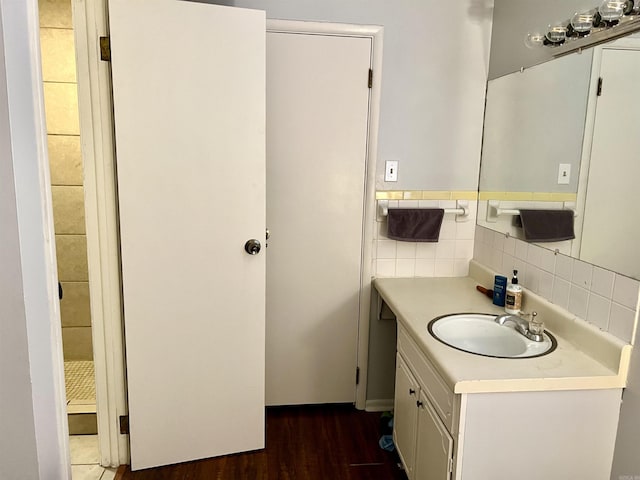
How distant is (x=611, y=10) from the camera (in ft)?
4.67

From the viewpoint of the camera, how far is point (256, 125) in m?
1.93

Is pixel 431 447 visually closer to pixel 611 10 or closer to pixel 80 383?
pixel 611 10

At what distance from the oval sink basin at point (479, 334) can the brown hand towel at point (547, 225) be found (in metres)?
0.37

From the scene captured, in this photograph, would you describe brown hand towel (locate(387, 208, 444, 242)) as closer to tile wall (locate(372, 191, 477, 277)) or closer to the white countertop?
tile wall (locate(372, 191, 477, 277))

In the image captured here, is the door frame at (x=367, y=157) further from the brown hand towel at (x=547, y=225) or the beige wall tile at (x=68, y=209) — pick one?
the beige wall tile at (x=68, y=209)

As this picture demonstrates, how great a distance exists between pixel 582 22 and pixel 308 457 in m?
2.05

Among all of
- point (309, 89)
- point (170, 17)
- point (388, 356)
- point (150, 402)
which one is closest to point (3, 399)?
point (150, 402)

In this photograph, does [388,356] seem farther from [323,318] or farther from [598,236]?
[598,236]

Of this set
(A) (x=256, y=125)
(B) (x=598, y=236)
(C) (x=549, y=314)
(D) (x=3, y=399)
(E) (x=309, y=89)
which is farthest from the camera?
(E) (x=309, y=89)

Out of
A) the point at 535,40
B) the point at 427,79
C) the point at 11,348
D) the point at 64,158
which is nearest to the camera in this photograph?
the point at 11,348

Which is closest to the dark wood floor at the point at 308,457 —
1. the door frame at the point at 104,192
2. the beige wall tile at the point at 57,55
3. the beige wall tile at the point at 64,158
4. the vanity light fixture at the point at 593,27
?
the door frame at the point at 104,192

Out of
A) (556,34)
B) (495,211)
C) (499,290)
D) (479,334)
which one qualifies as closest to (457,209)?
(495,211)

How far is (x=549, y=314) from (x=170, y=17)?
181cm

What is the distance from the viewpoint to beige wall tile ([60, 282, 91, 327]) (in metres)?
2.92
